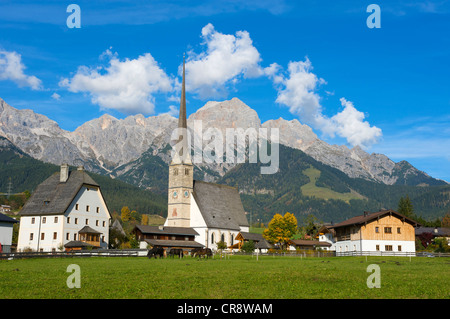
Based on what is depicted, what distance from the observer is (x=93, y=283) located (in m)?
23.2

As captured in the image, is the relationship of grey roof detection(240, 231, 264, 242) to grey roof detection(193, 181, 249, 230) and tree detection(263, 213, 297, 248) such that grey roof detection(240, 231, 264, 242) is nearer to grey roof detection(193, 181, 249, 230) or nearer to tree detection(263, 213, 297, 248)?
grey roof detection(193, 181, 249, 230)

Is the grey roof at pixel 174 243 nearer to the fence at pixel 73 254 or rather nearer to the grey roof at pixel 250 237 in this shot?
the grey roof at pixel 250 237

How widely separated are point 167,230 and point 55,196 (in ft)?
84.3

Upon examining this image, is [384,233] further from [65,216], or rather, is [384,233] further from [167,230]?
[65,216]

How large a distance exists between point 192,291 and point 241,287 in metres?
2.71

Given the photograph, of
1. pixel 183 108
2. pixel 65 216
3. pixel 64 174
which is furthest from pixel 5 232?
pixel 183 108

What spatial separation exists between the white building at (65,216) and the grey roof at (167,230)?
8.34 metres

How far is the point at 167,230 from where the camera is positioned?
3935 inches

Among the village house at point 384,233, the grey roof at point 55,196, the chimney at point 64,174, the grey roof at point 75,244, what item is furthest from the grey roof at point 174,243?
the village house at point 384,233

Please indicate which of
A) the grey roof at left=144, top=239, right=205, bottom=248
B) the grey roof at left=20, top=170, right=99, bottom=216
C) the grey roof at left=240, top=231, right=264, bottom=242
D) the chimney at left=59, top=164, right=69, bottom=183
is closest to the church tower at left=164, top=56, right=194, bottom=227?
the grey roof at left=144, top=239, right=205, bottom=248

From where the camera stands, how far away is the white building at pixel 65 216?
266 feet
